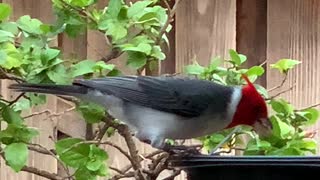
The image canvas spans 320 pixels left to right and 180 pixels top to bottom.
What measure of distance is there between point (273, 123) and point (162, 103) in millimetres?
230

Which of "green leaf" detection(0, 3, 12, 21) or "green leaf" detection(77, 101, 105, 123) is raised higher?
"green leaf" detection(0, 3, 12, 21)

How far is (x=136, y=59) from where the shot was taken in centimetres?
170

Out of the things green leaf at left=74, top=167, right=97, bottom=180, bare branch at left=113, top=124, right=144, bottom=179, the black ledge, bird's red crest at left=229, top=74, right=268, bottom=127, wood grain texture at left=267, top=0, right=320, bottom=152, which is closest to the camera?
the black ledge

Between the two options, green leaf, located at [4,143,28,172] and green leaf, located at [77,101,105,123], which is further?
green leaf, located at [77,101,105,123]

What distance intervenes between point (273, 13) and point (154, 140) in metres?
0.47

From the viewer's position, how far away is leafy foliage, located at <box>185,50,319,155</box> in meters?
1.66

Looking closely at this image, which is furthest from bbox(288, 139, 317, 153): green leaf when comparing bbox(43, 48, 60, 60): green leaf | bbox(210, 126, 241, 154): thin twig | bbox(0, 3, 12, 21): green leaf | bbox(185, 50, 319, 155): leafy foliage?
bbox(0, 3, 12, 21): green leaf

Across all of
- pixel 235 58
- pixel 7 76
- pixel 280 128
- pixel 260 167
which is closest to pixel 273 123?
pixel 280 128

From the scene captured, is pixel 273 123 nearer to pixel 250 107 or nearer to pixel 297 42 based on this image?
pixel 250 107

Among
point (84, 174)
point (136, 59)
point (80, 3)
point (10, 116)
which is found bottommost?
point (84, 174)

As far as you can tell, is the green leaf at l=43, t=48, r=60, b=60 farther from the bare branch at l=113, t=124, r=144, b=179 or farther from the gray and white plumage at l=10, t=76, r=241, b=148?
the bare branch at l=113, t=124, r=144, b=179

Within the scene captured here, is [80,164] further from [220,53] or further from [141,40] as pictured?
[220,53]

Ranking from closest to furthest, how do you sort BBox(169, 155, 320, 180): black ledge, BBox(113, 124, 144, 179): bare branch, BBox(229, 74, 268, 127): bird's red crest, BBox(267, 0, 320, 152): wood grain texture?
BBox(169, 155, 320, 180): black ledge, BBox(229, 74, 268, 127): bird's red crest, BBox(113, 124, 144, 179): bare branch, BBox(267, 0, 320, 152): wood grain texture

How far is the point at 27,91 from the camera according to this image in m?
1.61
